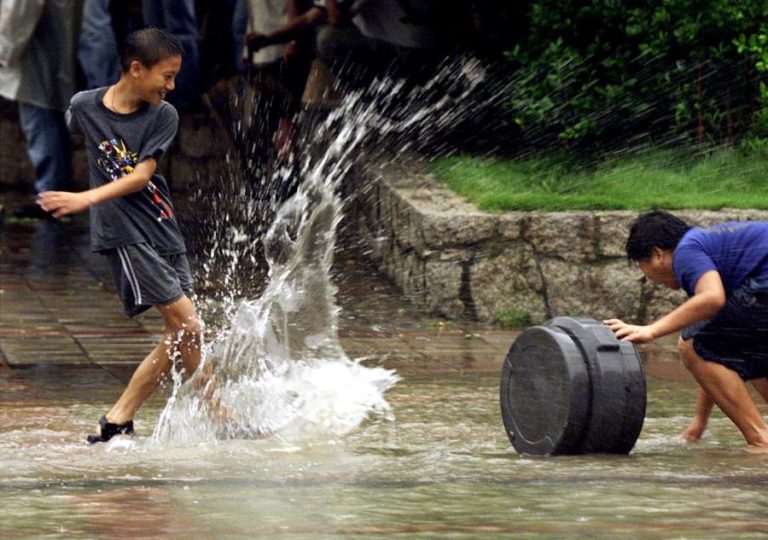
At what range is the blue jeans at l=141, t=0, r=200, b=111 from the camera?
12320 mm

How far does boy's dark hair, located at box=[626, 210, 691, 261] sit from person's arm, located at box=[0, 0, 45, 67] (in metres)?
7.34

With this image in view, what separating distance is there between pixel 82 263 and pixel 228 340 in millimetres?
4306

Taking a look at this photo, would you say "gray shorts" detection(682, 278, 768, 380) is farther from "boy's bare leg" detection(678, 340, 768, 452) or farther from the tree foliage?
the tree foliage

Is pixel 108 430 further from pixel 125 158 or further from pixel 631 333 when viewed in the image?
pixel 631 333

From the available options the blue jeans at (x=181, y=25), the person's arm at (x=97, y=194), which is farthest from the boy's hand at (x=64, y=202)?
the blue jeans at (x=181, y=25)

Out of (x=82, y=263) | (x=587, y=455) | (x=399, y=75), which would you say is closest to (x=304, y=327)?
(x=587, y=455)

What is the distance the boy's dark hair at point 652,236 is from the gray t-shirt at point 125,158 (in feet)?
5.75

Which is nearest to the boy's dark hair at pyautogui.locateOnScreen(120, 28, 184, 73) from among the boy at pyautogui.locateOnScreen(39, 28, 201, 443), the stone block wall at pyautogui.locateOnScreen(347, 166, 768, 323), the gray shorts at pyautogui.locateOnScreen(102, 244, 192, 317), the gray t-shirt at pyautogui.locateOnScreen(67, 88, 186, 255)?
the boy at pyautogui.locateOnScreen(39, 28, 201, 443)

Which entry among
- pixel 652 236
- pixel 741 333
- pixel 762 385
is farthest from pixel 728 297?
pixel 762 385

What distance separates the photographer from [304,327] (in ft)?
25.6

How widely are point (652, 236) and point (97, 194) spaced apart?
2.06 metres

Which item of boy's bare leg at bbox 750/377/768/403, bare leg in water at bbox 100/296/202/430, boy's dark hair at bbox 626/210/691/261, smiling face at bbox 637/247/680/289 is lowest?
boy's bare leg at bbox 750/377/768/403

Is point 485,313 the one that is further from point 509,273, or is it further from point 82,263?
point 82,263

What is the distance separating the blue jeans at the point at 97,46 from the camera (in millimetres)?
12461
